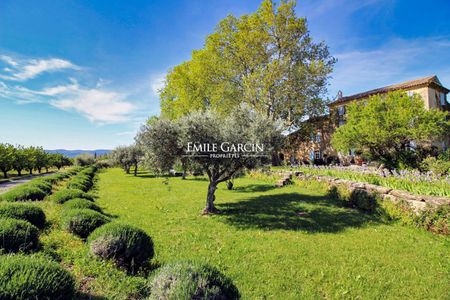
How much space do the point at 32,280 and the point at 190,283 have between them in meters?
1.96

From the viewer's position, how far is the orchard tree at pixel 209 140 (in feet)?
32.4

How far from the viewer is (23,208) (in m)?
6.80

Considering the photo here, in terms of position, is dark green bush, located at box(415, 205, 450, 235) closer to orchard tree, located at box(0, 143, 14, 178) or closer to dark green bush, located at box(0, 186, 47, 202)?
dark green bush, located at box(0, 186, 47, 202)

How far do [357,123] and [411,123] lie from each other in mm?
5630

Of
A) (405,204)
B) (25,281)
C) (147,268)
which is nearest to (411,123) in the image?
(405,204)

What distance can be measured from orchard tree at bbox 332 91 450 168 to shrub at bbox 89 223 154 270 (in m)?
24.6

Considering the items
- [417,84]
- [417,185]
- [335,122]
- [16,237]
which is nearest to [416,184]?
[417,185]

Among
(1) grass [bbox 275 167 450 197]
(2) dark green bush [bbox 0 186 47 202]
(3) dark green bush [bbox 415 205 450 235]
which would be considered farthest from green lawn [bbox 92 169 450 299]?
(2) dark green bush [bbox 0 186 47 202]

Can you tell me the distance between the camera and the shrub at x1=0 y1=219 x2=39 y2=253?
182 inches

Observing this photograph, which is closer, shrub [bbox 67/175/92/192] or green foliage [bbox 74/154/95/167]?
shrub [bbox 67/175/92/192]

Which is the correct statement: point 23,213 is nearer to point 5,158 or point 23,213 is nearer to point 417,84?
point 5,158

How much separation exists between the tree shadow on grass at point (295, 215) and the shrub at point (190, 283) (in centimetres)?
595

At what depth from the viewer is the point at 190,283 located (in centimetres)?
293

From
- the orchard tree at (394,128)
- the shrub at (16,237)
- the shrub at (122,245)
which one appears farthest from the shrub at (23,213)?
the orchard tree at (394,128)
